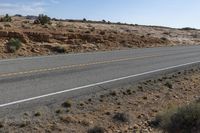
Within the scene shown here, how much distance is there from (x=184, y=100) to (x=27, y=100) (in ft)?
17.5

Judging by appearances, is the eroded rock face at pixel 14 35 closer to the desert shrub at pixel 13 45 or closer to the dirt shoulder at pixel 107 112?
the desert shrub at pixel 13 45

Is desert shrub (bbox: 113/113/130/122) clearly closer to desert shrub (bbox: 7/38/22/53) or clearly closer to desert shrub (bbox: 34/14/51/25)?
desert shrub (bbox: 7/38/22/53)

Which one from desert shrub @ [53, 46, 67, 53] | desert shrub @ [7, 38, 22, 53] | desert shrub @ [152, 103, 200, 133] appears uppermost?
desert shrub @ [152, 103, 200, 133]

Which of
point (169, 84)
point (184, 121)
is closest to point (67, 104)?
point (184, 121)

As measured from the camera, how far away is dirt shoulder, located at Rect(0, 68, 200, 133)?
9.82 metres

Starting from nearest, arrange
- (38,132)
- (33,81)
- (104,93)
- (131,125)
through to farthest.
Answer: (38,132), (131,125), (104,93), (33,81)

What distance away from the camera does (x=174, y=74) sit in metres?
19.1

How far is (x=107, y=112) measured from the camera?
11430 millimetres

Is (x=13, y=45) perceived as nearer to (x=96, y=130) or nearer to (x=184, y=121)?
(x=96, y=130)

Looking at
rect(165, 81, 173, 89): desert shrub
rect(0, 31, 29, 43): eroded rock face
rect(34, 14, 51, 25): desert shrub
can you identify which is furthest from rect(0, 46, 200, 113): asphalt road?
rect(34, 14, 51, 25): desert shrub

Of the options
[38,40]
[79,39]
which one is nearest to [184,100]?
[38,40]

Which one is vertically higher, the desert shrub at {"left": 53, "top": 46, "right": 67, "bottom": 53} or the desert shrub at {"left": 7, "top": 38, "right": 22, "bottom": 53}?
the desert shrub at {"left": 7, "top": 38, "right": 22, "bottom": 53}

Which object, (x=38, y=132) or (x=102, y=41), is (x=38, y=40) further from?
(x=38, y=132)

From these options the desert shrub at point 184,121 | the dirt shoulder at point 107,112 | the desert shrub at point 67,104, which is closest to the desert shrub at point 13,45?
the dirt shoulder at point 107,112
